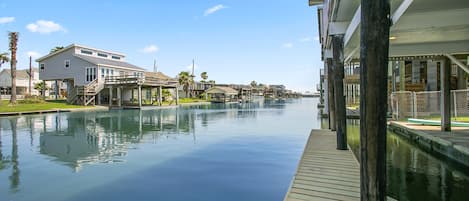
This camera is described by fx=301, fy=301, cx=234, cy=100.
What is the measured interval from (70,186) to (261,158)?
15.8ft

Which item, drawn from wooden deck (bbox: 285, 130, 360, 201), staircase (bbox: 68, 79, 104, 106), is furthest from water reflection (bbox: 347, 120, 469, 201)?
staircase (bbox: 68, 79, 104, 106)

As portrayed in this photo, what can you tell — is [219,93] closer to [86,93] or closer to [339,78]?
[86,93]

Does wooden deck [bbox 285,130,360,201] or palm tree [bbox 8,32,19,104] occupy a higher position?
palm tree [bbox 8,32,19,104]

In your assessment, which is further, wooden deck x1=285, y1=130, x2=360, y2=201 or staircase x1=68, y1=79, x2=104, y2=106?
staircase x1=68, y1=79, x2=104, y2=106

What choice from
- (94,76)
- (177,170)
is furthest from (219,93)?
(177,170)

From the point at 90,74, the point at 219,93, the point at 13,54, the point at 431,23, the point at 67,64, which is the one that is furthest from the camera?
the point at 219,93

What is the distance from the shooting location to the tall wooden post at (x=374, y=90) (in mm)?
2818

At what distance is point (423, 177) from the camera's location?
6.15 metres

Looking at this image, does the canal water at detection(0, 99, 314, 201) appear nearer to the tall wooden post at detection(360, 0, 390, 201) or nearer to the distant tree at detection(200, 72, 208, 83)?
the tall wooden post at detection(360, 0, 390, 201)

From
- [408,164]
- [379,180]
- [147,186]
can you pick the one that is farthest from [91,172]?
[408,164]

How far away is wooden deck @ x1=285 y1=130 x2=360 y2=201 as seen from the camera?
4.22 meters

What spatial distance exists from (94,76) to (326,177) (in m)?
35.8

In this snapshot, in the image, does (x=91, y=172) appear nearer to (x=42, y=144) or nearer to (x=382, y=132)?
(x=42, y=144)

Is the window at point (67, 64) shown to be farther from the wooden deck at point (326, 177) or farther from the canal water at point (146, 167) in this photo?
the wooden deck at point (326, 177)
